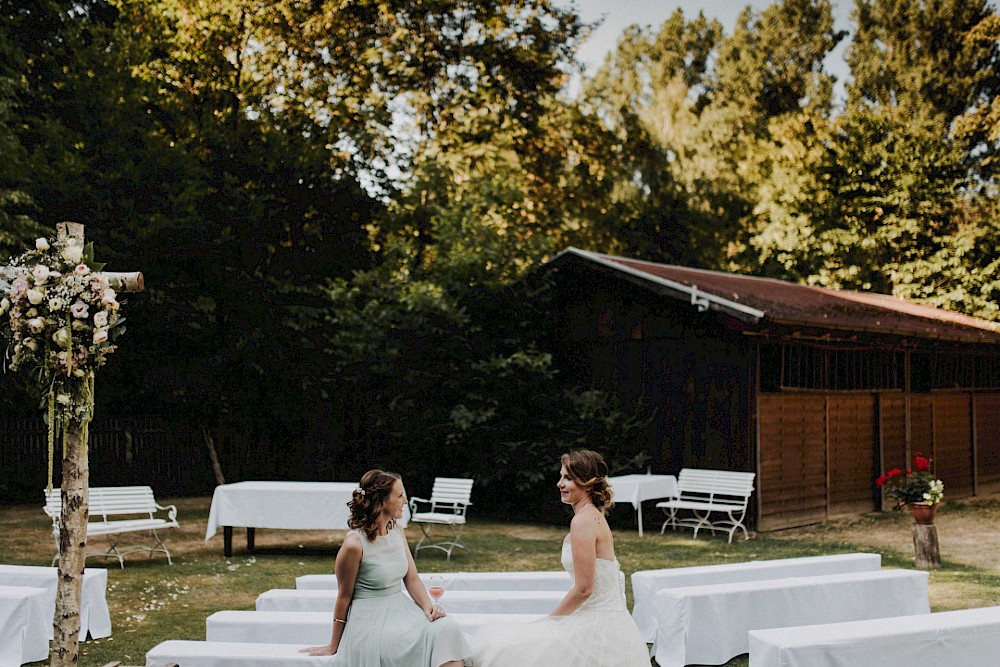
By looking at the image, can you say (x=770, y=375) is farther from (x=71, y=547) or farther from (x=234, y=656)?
(x=71, y=547)

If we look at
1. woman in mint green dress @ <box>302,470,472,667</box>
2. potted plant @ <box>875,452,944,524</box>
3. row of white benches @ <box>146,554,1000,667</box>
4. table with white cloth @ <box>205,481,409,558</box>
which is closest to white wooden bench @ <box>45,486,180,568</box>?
table with white cloth @ <box>205,481,409,558</box>

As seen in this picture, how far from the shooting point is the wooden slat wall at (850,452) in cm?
1574

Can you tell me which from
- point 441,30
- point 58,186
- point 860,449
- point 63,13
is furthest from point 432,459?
point 441,30

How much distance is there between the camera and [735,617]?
694cm

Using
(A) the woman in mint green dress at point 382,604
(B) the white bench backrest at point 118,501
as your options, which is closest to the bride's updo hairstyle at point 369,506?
(A) the woman in mint green dress at point 382,604

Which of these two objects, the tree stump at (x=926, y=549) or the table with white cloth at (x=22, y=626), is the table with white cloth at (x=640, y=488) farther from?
the table with white cloth at (x=22, y=626)

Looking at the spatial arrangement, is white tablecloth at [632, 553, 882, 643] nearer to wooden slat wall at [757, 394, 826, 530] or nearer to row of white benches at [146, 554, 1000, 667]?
row of white benches at [146, 554, 1000, 667]

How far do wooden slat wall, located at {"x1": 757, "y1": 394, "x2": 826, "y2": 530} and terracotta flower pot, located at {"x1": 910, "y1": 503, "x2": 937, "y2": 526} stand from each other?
132 inches

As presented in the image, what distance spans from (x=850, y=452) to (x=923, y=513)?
541 centimetres

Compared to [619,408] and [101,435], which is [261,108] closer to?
[101,435]

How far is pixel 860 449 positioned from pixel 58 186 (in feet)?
49.0

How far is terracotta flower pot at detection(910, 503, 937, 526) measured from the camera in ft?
35.6

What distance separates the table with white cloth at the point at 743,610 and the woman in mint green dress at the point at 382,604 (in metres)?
2.36

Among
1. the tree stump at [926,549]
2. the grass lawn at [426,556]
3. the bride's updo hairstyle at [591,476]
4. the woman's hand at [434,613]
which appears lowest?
the grass lawn at [426,556]
